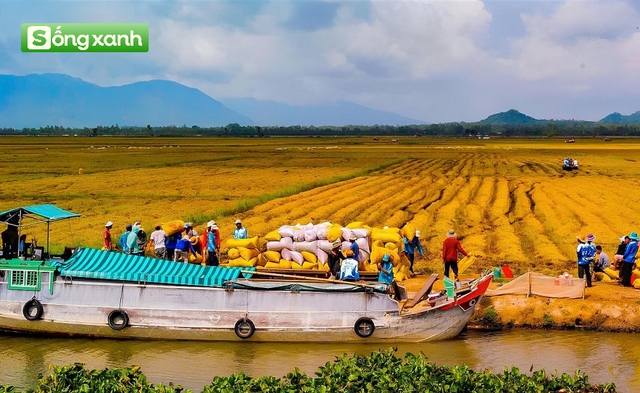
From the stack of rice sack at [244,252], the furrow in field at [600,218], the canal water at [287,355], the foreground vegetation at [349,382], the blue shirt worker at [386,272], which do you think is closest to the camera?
the foreground vegetation at [349,382]

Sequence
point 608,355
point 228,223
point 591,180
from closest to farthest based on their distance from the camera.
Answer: point 608,355
point 228,223
point 591,180

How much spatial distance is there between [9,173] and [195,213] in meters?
29.1

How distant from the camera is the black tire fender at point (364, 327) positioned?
1695cm

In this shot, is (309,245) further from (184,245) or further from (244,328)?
(244,328)

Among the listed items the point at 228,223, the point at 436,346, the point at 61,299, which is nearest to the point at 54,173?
the point at 228,223

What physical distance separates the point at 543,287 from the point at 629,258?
2517 mm

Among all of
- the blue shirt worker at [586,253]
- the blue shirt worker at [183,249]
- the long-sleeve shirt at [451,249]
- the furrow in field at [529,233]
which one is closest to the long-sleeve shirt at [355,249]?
the long-sleeve shirt at [451,249]

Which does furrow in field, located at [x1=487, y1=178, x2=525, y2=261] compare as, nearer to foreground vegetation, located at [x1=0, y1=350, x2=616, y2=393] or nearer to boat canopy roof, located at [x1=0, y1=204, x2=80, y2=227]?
foreground vegetation, located at [x1=0, y1=350, x2=616, y2=393]

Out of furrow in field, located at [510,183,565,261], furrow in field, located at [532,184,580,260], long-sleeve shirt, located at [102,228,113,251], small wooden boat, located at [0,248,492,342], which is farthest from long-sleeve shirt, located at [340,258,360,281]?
furrow in field, located at [532,184,580,260]

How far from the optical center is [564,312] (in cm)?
1881

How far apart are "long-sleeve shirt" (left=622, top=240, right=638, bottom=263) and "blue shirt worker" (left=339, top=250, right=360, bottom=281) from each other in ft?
23.6

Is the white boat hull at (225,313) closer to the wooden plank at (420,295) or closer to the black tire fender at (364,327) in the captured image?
the black tire fender at (364,327)

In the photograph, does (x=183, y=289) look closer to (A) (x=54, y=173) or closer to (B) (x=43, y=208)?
(B) (x=43, y=208)

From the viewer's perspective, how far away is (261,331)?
56.1ft
